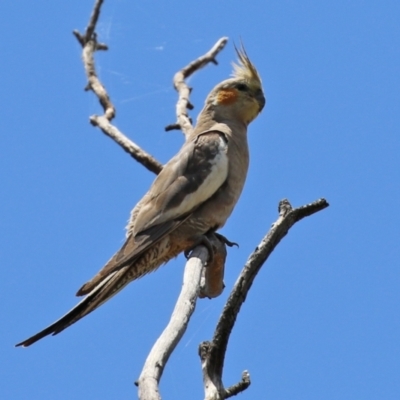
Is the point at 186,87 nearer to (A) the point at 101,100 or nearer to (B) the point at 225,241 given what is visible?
(A) the point at 101,100

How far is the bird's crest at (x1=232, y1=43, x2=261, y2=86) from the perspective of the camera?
21.6ft

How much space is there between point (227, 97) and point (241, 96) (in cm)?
11

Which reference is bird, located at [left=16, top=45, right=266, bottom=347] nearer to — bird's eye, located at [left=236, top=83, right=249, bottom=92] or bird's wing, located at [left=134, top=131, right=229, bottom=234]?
bird's wing, located at [left=134, top=131, right=229, bottom=234]

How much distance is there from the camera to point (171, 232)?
541 cm

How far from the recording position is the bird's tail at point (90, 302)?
13.8 ft

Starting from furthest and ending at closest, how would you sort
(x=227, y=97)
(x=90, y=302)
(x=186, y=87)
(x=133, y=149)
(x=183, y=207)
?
(x=186, y=87) → (x=133, y=149) → (x=227, y=97) → (x=183, y=207) → (x=90, y=302)

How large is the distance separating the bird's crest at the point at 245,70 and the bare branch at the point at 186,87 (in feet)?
1.87

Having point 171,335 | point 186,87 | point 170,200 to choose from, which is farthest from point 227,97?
point 171,335

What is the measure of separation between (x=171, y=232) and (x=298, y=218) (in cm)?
121

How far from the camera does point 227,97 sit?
21.2 ft

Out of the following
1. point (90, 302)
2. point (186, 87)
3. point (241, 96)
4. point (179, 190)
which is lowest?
point (90, 302)

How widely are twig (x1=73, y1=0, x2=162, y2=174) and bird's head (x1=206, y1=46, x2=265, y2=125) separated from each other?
2.25 ft

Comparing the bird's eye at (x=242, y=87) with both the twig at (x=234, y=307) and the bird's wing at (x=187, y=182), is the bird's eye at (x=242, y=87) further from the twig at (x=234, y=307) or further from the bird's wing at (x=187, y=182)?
the twig at (x=234, y=307)

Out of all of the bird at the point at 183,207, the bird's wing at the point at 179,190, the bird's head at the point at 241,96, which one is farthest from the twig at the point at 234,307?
the bird's head at the point at 241,96
